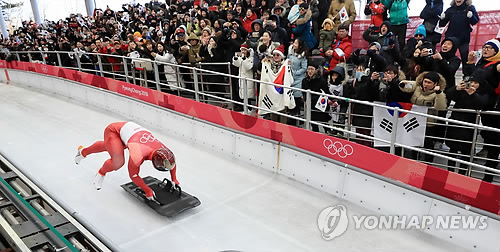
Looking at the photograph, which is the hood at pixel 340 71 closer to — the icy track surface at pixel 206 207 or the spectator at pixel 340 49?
the spectator at pixel 340 49

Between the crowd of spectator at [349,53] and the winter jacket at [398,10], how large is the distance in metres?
0.02

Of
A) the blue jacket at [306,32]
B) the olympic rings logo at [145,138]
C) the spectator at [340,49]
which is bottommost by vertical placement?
the olympic rings logo at [145,138]

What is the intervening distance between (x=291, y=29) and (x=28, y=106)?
7.73 meters

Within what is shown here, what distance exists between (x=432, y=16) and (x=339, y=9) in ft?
5.47

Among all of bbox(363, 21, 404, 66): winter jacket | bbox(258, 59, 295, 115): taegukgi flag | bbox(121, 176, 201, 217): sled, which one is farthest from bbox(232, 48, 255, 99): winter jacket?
bbox(121, 176, 201, 217): sled

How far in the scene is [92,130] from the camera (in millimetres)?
8258

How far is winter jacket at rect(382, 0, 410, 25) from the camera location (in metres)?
6.86

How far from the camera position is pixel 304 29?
720 centimetres

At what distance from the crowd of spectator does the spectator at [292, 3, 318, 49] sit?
2 cm

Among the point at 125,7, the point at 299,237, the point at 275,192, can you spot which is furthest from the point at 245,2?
the point at 125,7

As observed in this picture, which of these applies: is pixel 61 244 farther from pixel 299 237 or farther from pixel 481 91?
pixel 481 91

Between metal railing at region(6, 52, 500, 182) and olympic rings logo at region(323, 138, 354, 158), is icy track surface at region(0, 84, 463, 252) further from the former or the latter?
metal railing at region(6, 52, 500, 182)

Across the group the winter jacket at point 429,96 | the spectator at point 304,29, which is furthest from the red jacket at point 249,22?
the winter jacket at point 429,96

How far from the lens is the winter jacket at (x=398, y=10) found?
6855 mm
